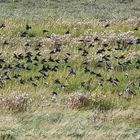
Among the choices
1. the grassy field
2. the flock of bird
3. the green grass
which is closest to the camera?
the grassy field

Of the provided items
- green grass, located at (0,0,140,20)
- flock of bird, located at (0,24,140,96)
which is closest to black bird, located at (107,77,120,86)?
flock of bird, located at (0,24,140,96)

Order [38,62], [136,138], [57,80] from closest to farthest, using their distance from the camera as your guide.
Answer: [136,138] < [57,80] < [38,62]

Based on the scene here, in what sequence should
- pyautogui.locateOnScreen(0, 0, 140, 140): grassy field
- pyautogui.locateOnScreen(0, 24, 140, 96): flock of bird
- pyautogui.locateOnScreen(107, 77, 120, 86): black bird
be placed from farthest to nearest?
pyautogui.locateOnScreen(107, 77, 120, 86): black bird
pyautogui.locateOnScreen(0, 24, 140, 96): flock of bird
pyautogui.locateOnScreen(0, 0, 140, 140): grassy field

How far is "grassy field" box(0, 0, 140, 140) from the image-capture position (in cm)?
907

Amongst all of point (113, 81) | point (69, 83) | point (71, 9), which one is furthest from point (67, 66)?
point (71, 9)

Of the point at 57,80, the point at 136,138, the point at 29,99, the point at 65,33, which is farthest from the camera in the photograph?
the point at 65,33

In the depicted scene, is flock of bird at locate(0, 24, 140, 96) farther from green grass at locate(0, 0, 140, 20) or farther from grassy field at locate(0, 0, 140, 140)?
green grass at locate(0, 0, 140, 20)

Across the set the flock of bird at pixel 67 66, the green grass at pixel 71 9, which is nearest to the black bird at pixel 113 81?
the flock of bird at pixel 67 66

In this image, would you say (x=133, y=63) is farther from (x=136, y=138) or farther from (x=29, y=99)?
(x=136, y=138)

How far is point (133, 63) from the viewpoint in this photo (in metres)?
15.1

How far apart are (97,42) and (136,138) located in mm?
8956

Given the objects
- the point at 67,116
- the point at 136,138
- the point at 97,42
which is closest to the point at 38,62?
the point at 97,42

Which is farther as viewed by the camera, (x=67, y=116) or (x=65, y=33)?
(x=65, y=33)

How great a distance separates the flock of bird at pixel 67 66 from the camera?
12408mm
